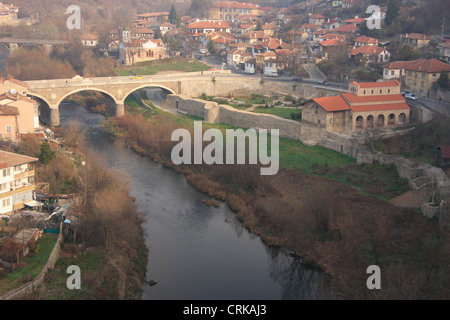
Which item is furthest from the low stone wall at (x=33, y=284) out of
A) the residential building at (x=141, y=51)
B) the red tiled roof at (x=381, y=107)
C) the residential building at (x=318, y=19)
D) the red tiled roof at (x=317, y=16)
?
the red tiled roof at (x=317, y=16)

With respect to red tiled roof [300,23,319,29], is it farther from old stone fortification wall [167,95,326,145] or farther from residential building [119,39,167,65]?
old stone fortification wall [167,95,326,145]

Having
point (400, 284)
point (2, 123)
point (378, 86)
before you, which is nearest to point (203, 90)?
point (378, 86)

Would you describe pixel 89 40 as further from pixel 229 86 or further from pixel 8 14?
pixel 8 14

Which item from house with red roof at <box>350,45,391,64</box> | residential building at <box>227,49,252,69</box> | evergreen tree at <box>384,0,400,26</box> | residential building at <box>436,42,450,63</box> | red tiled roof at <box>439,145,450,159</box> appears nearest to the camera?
red tiled roof at <box>439,145,450,159</box>

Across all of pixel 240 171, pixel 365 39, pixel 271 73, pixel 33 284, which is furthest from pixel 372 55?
pixel 33 284

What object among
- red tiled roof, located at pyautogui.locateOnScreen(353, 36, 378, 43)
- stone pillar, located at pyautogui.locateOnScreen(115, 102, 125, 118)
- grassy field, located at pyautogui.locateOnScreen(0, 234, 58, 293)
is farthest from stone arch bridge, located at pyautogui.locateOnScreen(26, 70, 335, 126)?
grassy field, located at pyautogui.locateOnScreen(0, 234, 58, 293)

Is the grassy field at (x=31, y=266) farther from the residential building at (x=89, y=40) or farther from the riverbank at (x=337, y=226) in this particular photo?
the residential building at (x=89, y=40)
